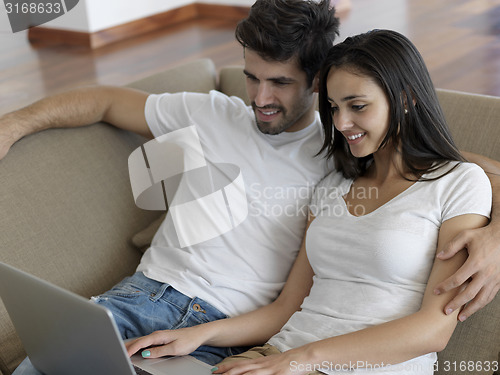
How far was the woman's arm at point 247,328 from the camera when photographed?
1426 millimetres

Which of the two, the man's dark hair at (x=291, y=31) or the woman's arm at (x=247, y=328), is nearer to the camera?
the woman's arm at (x=247, y=328)

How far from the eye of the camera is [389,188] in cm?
146

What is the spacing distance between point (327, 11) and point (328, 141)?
36 cm

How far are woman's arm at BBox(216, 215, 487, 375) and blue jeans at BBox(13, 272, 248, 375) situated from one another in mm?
230

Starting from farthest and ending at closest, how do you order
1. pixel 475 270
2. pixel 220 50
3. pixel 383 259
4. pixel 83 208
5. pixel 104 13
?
1. pixel 104 13
2. pixel 220 50
3. pixel 83 208
4. pixel 383 259
5. pixel 475 270

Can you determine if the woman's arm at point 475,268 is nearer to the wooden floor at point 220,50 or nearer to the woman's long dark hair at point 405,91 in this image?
the woman's long dark hair at point 405,91

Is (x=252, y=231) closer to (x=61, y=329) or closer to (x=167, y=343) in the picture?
(x=167, y=343)

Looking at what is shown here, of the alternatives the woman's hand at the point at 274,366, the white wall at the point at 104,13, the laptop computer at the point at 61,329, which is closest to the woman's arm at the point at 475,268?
the woman's hand at the point at 274,366

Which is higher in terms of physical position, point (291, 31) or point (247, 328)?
point (291, 31)

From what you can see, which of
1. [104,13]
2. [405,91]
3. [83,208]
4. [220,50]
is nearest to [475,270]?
[405,91]

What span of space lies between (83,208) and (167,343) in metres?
0.53

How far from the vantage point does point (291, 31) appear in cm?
160

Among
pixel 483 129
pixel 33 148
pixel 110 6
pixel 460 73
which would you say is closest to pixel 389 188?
pixel 483 129

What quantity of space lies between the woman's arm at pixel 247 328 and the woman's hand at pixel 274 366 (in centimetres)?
13
